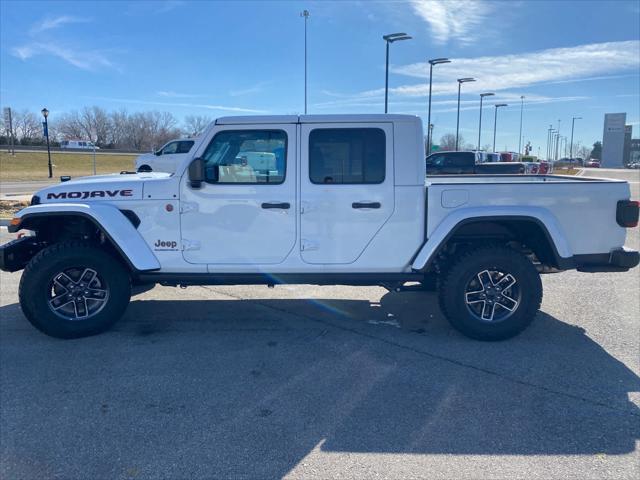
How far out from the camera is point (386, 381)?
4.01 meters

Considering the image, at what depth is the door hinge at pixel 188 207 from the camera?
486cm

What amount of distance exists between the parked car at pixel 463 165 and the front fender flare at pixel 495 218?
1602cm

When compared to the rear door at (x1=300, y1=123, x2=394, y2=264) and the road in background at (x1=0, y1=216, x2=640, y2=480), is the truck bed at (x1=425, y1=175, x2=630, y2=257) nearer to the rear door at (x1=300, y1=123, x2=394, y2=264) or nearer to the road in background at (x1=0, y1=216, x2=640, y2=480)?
the rear door at (x1=300, y1=123, x2=394, y2=264)

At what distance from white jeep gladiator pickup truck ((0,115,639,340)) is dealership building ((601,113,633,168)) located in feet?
377

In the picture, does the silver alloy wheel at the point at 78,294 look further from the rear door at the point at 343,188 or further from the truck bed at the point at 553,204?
the truck bed at the point at 553,204

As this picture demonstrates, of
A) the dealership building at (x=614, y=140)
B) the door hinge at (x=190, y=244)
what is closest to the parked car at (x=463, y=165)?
the door hinge at (x=190, y=244)

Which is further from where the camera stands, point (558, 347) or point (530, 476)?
point (558, 347)

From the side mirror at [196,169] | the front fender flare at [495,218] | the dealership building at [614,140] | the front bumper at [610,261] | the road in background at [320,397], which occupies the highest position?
the dealership building at [614,140]

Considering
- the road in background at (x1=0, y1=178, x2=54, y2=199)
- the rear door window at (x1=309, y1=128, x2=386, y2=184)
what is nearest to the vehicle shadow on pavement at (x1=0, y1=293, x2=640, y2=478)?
the rear door window at (x1=309, y1=128, x2=386, y2=184)

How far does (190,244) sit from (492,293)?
2.87 metres

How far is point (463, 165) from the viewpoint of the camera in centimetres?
2203

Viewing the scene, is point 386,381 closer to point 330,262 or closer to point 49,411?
point 330,262

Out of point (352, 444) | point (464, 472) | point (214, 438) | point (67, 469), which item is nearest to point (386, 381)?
point (352, 444)

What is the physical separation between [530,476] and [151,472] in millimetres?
2069
